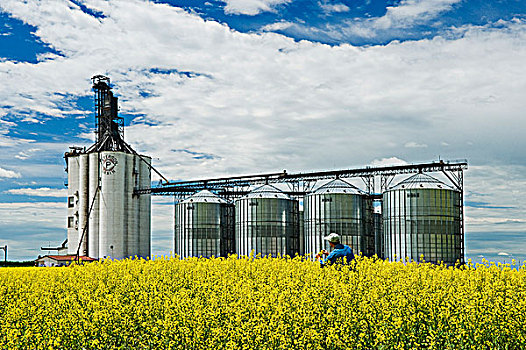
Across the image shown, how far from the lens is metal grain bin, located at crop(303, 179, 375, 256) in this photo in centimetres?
3862

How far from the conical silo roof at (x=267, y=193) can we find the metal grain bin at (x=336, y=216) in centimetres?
362

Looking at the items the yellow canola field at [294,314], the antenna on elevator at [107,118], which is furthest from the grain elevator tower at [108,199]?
the yellow canola field at [294,314]

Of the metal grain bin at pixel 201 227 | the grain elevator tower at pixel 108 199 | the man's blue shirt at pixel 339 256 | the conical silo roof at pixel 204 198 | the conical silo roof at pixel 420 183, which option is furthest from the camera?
the grain elevator tower at pixel 108 199

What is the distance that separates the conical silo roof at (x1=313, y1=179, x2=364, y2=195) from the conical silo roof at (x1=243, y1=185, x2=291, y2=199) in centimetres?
403

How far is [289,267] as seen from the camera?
631 inches

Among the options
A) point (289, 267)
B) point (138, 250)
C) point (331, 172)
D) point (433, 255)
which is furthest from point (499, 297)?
point (138, 250)

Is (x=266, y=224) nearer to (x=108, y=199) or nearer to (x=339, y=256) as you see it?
(x=108, y=199)

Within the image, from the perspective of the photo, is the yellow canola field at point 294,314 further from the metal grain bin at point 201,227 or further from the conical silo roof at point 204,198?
the conical silo roof at point 204,198

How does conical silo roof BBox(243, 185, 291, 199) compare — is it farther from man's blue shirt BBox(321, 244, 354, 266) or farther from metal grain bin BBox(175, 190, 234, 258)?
man's blue shirt BBox(321, 244, 354, 266)

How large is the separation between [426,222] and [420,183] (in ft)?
8.98

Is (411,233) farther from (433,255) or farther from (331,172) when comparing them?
(331,172)

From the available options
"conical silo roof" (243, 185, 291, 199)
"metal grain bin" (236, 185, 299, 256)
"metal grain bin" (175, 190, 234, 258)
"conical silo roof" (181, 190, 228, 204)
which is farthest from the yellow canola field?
"conical silo roof" (181, 190, 228, 204)

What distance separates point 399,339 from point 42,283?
430 inches

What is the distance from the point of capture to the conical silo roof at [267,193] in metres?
42.7
